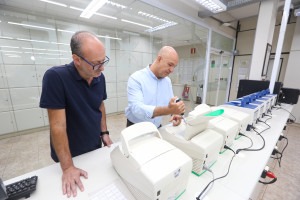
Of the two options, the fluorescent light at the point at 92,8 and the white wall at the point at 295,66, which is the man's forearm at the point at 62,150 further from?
the white wall at the point at 295,66

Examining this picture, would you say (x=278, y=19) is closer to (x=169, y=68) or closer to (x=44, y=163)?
(x=169, y=68)

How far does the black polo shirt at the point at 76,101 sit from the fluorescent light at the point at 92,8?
89.0 inches

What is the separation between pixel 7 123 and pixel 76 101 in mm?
3121

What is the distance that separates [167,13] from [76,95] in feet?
9.85

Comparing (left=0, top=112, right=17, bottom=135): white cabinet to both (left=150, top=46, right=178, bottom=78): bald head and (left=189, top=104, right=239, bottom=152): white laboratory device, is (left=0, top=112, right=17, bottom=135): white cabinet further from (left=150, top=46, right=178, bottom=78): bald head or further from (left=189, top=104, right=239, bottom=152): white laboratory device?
(left=189, top=104, right=239, bottom=152): white laboratory device

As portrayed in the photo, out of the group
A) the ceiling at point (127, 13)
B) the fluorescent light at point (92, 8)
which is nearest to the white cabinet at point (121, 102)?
the ceiling at point (127, 13)

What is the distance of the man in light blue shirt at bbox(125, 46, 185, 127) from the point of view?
1122 mm

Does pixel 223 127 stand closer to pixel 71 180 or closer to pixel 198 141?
pixel 198 141

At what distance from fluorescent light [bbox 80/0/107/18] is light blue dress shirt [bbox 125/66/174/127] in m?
2.10

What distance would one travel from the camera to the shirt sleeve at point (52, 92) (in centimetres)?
78

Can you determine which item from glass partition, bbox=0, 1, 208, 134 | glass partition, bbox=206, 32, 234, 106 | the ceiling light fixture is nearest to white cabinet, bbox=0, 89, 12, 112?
glass partition, bbox=0, 1, 208, 134

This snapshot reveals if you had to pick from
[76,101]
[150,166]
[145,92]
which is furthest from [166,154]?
[145,92]

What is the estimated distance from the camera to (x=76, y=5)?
2.69 meters

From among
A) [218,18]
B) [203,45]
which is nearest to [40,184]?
[203,45]
